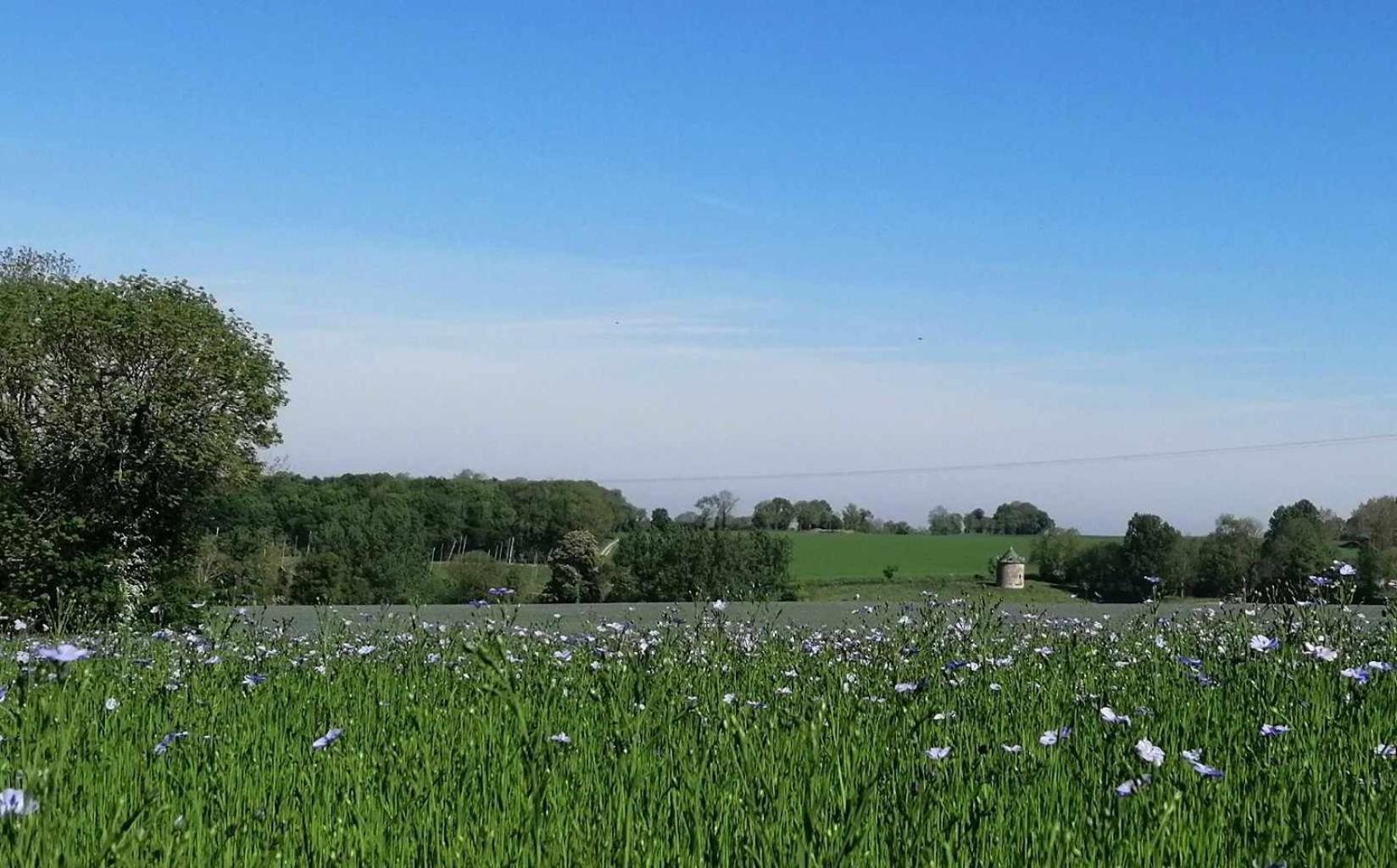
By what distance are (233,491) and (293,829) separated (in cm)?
2865

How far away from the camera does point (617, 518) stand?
316 ft

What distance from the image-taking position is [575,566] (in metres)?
70.8

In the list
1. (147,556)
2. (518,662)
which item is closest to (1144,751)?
(518,662)

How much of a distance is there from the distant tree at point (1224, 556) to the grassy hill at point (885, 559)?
7.90 meters

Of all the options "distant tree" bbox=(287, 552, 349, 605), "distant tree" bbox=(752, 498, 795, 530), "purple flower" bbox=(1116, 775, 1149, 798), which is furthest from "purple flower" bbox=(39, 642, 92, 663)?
"distant tree" bbox=(752, 498, 795, 530)

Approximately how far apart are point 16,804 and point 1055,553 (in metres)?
84.2

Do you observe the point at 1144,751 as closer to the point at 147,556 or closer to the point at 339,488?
the point at 147,556

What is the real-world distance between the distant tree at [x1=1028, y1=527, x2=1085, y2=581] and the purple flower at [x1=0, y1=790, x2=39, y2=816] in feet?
264

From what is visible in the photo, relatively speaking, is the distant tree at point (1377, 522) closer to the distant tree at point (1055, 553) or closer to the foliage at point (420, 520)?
the distant tree at point (1055, 553)

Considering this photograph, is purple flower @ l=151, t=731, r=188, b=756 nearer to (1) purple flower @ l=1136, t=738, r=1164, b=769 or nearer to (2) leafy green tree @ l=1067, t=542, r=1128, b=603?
(1) purple flower @ l=1136, t=738, r=1164, b=769

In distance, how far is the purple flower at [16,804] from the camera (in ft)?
9.19

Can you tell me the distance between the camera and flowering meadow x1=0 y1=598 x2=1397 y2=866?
3469 mm

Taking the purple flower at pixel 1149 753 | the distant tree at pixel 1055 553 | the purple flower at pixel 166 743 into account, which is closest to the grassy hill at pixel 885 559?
the distant tree at pixel 1055 553

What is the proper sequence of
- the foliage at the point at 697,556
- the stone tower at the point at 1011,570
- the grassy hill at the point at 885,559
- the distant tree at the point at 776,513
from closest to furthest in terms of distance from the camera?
1. the foliage at the point at 697,556
2. the stone tower at the point at 1011,570
3. the grassy hill at the point at 885,559
4. the distant tree at the point at 776,513
